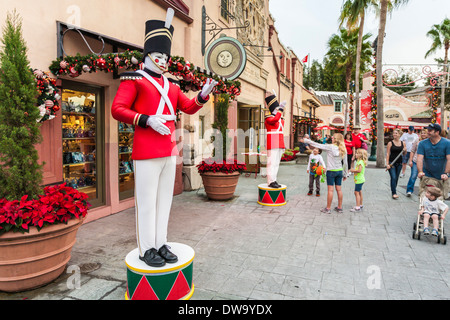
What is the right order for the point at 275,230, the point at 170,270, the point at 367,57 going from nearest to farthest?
the point at 170,270 < the point at 275,230 < the point at 367,57

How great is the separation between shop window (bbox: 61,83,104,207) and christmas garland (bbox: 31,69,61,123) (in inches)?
41.0

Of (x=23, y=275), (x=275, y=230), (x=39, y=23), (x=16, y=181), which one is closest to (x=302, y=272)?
(x=275, y=230)

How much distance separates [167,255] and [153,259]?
0.16 meters

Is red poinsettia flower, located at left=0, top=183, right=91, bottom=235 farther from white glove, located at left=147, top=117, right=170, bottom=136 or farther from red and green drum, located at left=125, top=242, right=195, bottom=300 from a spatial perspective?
white glove, located at left=147, top=117, right=170, bottom=136

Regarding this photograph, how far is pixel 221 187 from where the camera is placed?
7352 mm

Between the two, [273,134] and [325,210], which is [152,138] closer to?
[273,134]

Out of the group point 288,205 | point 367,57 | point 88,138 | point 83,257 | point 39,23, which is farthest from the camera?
point 367,57

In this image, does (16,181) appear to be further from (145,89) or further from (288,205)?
(288,205)

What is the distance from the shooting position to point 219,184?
7.34m

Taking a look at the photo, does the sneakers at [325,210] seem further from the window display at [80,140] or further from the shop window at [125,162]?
the window display at [80,140]

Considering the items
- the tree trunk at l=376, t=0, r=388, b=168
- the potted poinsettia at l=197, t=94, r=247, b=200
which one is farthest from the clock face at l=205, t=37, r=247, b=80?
the tree trunk at l=376, t=0, r=388, b=168

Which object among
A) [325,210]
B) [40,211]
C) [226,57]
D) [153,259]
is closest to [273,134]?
[325,210]

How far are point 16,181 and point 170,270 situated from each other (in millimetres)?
1813

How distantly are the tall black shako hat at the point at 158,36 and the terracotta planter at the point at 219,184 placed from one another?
4.50 meters
